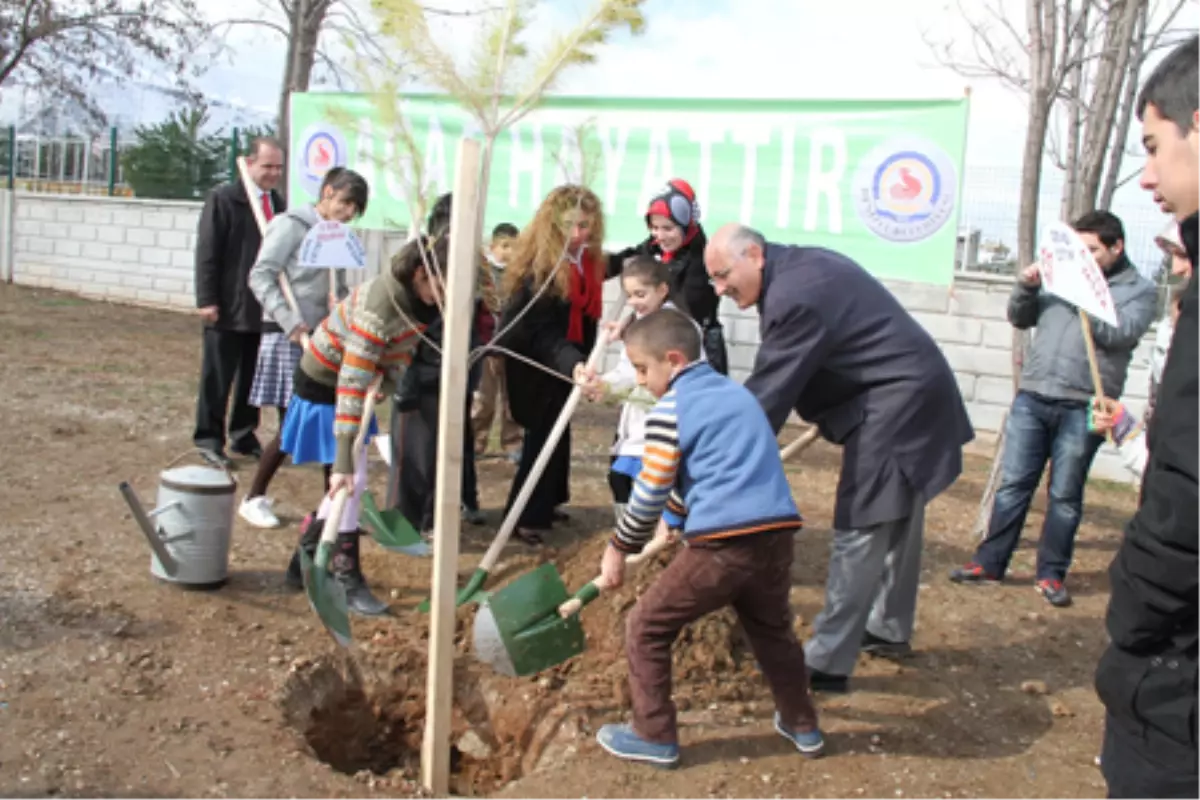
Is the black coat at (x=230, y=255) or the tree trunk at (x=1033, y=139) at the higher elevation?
the tree trunk at (x=1033, y=139)

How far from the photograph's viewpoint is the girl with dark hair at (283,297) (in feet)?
16.1

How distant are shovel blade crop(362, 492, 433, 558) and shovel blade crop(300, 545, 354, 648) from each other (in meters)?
0.30

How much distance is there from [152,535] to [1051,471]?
4.14m

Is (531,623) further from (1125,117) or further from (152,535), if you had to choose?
(1125,117)

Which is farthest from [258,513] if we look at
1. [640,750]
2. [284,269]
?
[640,750]

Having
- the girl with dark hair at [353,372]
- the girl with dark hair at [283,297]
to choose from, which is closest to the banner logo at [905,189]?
the girl with dark hair at [283,297]

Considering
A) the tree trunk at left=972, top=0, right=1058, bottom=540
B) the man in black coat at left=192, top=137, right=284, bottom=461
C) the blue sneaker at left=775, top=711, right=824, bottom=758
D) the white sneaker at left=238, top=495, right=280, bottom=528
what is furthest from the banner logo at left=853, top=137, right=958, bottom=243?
the blue sneaker at left=775, top=711, right=824, bottom=758

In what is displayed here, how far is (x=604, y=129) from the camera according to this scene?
794 centimetres

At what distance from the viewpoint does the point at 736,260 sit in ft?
11.6

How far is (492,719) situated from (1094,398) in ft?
10.2

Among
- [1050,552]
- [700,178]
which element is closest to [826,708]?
[1050,552]

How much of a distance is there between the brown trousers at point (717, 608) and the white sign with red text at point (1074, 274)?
192cm

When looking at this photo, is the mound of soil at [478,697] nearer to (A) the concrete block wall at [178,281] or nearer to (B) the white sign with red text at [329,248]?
(B) the white sign with red text at [329,248]

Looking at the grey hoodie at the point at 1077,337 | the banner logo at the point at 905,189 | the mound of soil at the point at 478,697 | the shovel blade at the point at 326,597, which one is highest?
the banner logo at the point at 905,189
